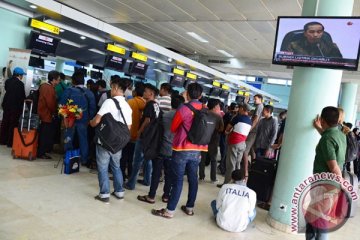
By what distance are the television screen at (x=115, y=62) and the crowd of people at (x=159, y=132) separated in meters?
3.54

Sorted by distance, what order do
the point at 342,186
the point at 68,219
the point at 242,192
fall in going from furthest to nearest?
the point at 242,192 → the point at 68,219 → the point at 342,186

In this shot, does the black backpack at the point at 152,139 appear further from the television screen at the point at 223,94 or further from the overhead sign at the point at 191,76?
the television screen at the point at 223,94

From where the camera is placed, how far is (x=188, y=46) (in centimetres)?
1331

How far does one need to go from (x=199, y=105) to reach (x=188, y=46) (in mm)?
10237

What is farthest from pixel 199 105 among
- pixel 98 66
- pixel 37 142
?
pixel 98 66

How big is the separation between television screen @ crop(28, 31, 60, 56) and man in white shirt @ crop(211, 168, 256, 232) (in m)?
5.79

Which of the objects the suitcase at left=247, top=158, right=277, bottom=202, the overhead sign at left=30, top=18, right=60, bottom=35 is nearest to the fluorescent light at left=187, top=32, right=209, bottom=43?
the overhead sign at left=30, top=18, right=60, bottom=35

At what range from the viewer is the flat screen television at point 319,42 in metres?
3.29

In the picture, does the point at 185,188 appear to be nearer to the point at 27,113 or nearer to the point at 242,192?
the point at 242,192

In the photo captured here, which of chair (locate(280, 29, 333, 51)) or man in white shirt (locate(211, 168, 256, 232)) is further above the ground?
chair (locate(280, 29, 333, 51))

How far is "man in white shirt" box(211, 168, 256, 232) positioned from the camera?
330 centimetres

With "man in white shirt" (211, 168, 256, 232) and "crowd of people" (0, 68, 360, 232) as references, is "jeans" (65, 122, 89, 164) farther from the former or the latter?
"man in white shirt" (211, 168, 256, 232)

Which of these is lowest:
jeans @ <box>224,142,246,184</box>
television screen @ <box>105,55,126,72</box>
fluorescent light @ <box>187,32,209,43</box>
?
jeans @ <box>224,142,246,184</box>

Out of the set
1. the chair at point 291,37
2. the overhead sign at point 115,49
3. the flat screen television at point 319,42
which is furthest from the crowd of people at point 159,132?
the overhead sign at point 115,49
